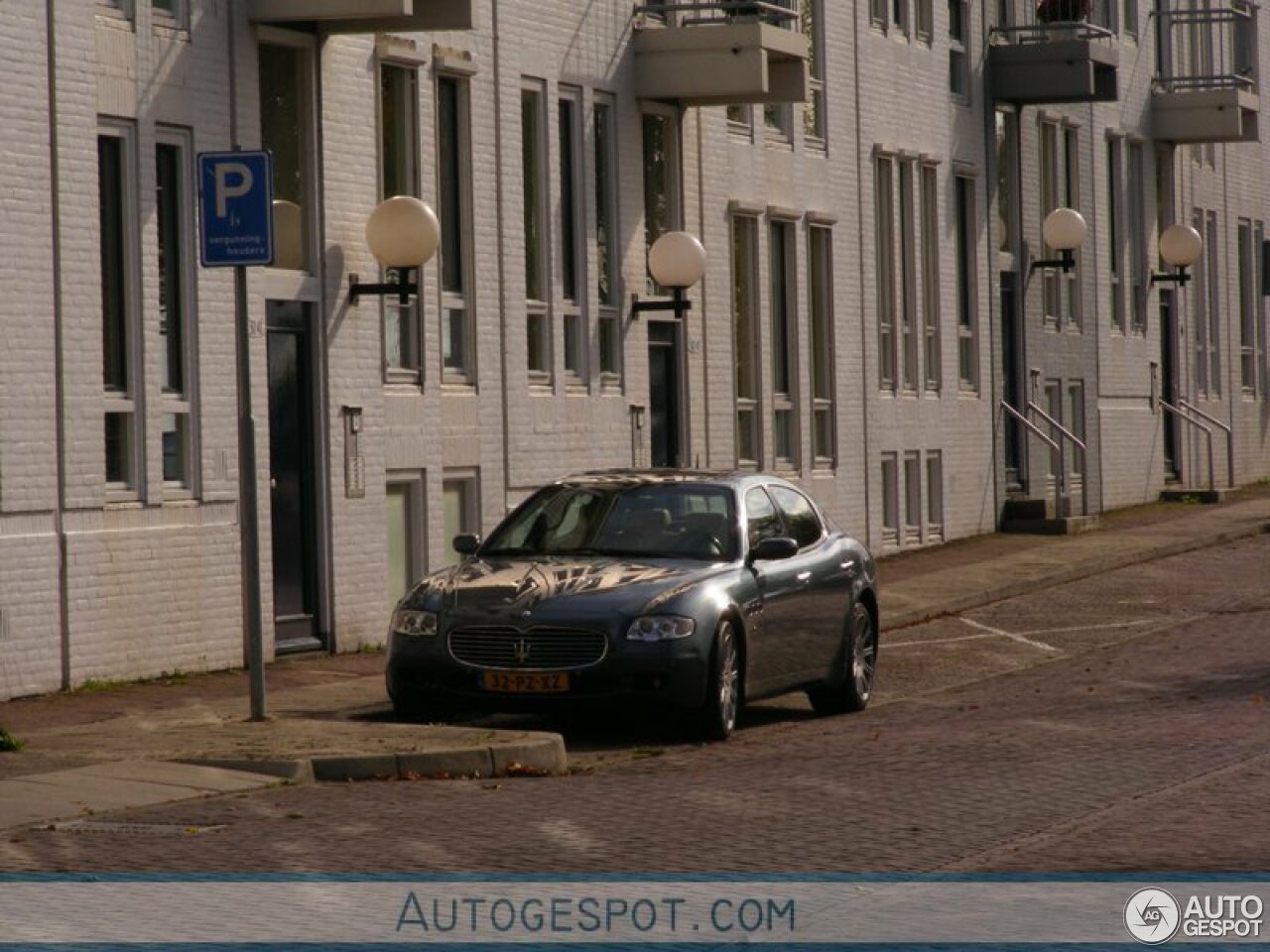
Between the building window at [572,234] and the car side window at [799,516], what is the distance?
7501 millimetres

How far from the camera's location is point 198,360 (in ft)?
63.9

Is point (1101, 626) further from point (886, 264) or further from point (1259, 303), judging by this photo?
point (1259, 303)

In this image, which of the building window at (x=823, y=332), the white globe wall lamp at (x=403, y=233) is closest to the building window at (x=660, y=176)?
the building window at (x=823, y=332)

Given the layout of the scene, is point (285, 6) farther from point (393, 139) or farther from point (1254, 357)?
point (1254, 357)

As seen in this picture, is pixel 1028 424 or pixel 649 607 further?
pixel 1028 424

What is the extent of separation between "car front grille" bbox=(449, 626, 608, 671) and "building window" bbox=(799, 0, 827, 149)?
15.6 meters

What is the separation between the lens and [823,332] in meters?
30.4

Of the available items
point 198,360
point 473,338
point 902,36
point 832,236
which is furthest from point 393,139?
point 902,36

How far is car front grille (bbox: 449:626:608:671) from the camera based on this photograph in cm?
1510

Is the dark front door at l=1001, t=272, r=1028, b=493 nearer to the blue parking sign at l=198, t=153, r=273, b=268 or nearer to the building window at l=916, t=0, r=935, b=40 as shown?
the building window at l=916, t=0, r=935, b=40

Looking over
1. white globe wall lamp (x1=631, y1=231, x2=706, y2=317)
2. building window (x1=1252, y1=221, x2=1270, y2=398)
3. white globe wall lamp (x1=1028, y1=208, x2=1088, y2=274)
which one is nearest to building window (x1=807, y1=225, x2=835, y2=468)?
white globe wall lamp (x1=631, y1=231, x2=706, y2=317)

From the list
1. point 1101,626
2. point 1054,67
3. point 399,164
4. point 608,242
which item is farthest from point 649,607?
point 1054,67

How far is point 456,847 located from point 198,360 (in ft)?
30.9

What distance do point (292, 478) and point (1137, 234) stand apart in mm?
22858
